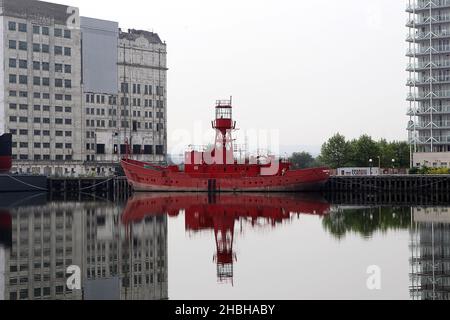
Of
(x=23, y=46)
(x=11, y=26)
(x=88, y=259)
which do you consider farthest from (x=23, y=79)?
(x=88, y=259)

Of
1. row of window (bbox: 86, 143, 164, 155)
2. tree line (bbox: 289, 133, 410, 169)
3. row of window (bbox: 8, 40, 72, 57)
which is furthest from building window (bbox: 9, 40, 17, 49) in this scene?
tree line (bbox: 289, 133, 410, 169)

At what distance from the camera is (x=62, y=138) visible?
5468 inches

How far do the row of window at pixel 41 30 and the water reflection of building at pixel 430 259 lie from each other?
102296 mm

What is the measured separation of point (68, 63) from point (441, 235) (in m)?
114

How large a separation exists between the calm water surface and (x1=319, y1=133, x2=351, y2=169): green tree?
83508mm

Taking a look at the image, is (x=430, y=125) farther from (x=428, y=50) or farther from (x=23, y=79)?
(x=23, y=79)

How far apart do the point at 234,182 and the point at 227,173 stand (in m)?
1.67

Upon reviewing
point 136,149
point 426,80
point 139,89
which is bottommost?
point 136,149

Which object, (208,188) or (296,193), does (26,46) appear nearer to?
(208,188)

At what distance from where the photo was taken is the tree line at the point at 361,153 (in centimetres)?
13538

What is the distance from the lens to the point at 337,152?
13925 centimetres

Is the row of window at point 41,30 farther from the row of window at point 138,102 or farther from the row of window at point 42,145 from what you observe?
the row of window at point 42,145

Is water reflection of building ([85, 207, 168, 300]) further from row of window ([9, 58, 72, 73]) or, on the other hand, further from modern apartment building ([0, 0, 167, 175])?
row of window ([9, 58, 72, 73])
